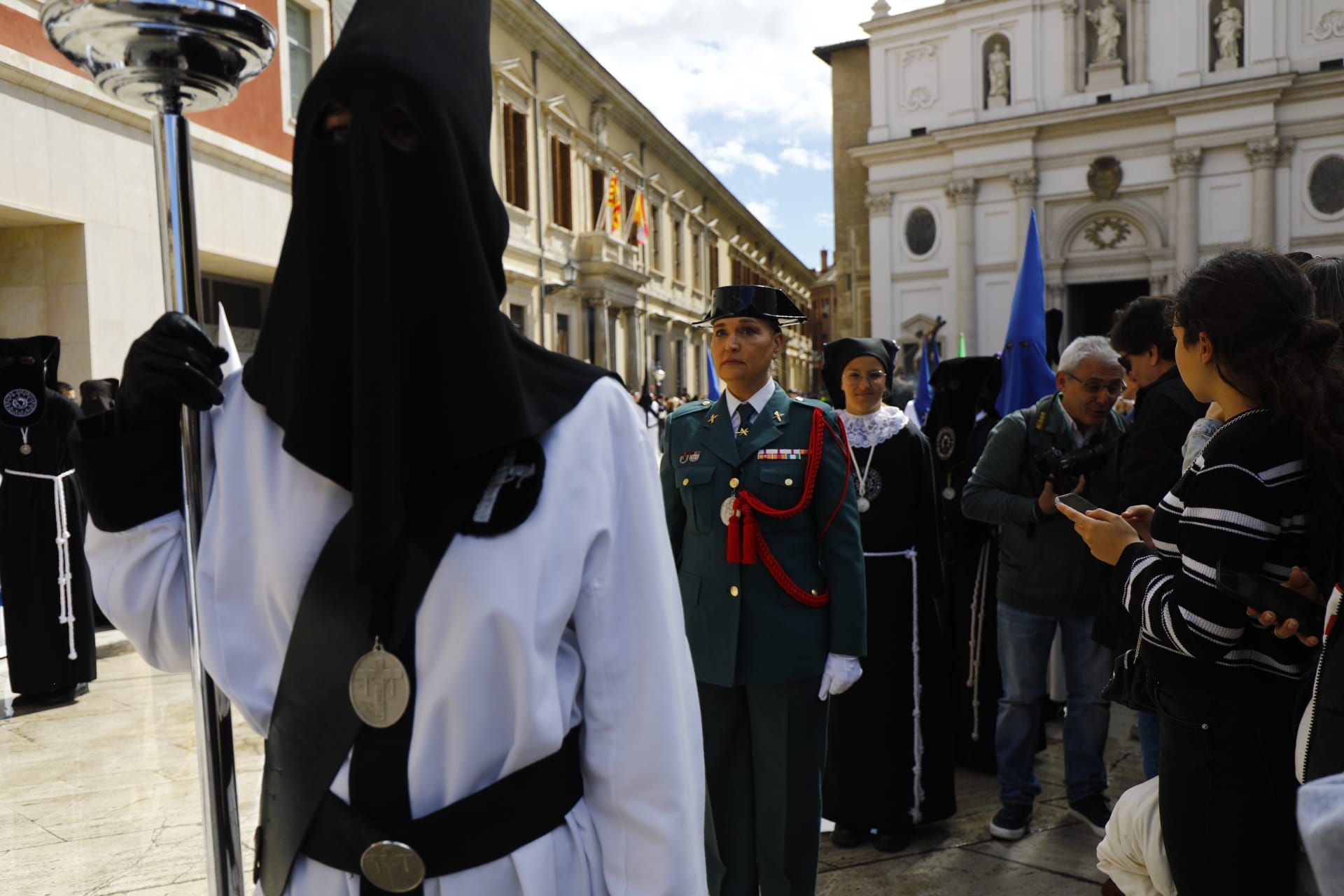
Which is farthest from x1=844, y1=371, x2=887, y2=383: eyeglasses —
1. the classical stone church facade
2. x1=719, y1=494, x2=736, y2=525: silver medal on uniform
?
the classical stone church facade

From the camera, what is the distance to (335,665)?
1.29 m

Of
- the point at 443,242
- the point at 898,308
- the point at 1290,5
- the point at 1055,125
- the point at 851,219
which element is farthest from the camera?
the point at 851,219

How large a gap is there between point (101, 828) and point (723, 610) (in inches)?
Result: 112

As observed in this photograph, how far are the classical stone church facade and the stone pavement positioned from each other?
27846 mm

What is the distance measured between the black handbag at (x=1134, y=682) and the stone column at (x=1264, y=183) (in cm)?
2979

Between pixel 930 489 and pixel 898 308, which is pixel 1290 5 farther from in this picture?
pixel 930 489

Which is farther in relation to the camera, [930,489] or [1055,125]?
[1055,125]

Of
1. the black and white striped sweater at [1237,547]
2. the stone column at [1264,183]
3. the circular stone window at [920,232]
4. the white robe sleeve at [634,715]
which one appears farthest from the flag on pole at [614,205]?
the white robe sleeve at [634,715]

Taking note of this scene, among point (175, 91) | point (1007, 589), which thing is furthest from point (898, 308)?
point (175, 91)

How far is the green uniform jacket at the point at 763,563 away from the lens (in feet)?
10.2

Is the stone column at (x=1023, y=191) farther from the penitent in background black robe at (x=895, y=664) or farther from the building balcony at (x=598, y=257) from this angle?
the penitent in background black robe at (x=895, y=664)

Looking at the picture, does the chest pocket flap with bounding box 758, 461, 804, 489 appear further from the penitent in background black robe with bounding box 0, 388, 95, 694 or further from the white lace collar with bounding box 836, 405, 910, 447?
the penitent in background black robe with bounding box 0, 388, 95, 694

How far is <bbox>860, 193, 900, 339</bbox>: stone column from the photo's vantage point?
108ft

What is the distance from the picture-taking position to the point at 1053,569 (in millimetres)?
3852
